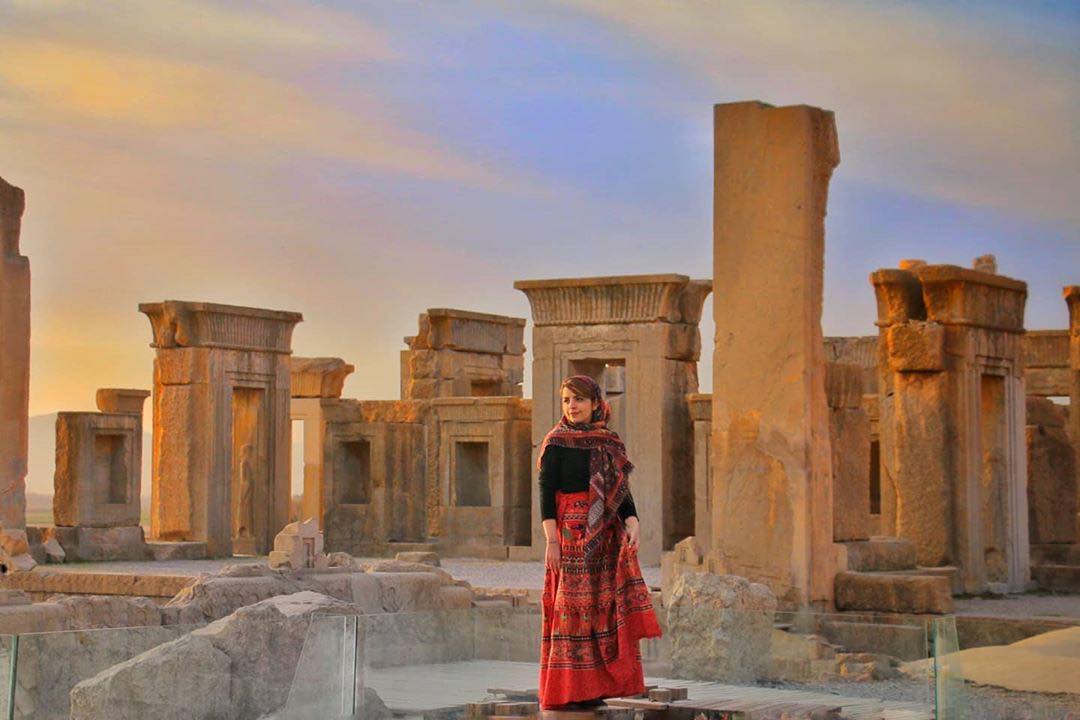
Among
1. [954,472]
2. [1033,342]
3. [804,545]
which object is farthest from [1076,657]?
[1033,342]

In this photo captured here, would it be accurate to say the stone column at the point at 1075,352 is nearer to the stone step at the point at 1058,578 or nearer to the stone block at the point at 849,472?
the stone step at the point at 1058,578

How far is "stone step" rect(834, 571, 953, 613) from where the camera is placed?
13.1 meters

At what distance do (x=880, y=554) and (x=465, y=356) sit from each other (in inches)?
439

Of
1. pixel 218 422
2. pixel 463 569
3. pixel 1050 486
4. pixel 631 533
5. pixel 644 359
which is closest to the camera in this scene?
pixel 631 533

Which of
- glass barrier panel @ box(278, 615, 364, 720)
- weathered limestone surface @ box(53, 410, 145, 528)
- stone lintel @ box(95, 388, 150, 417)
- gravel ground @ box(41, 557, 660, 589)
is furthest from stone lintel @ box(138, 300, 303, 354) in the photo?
glass barrier panel @ box(278, 615, 364, 720)

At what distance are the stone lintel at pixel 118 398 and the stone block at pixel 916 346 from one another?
14.3 meters

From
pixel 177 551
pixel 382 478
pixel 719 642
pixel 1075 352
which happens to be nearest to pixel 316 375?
pixel 382 478

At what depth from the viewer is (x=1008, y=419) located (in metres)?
17.4

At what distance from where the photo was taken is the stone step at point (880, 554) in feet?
48.5

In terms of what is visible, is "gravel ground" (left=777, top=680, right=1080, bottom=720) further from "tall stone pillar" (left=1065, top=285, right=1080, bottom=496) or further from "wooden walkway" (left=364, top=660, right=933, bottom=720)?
"tall stone pillar" (left=1065, top=285, right=1080, bottom=496)

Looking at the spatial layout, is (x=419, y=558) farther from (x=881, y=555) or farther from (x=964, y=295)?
(x=964, y=295)

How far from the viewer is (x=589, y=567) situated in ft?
26.3

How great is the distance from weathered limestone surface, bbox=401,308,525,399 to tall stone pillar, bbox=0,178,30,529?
9.36 meters

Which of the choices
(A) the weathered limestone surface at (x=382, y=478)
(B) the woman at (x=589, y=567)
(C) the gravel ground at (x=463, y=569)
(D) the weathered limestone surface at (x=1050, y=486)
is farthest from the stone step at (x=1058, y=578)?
Result: (B) the woman at (x=589, y=567)
